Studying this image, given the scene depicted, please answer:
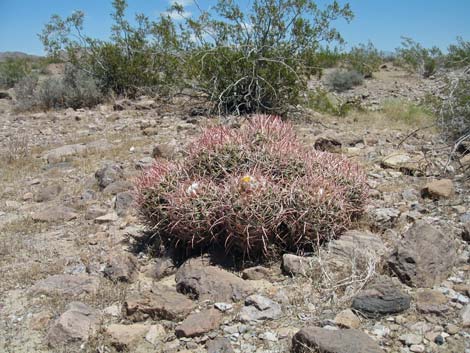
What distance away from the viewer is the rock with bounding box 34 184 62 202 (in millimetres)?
6082

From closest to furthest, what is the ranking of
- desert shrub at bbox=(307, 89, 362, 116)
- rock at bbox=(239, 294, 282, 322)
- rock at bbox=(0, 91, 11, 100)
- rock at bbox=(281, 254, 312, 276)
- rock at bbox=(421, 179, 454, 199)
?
1. rock at bbox=(239, 294, 282, 322)
2. rock at bbox=(281, 254, 312, 276)
3. rock at bbox=(421, 179, 454, 199)
4. desert shrub at bbox=(307, 89, 362, 116)
5. rock at bbox=(0, 91, 11, 100)

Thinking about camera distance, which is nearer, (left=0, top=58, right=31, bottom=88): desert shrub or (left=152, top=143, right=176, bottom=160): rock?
(left=152, top=143, right=176, bottom=160): rock

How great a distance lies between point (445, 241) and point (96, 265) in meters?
2.68

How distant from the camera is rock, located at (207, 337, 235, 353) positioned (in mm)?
2935

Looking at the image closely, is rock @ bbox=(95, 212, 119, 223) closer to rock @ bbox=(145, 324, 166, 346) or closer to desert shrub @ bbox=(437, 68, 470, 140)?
rock @ bbox=(145, 324, 166, 346)

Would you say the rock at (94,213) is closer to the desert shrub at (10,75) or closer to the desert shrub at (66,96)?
the desert shrub at (66,96)

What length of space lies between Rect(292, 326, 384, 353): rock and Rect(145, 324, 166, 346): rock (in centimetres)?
83

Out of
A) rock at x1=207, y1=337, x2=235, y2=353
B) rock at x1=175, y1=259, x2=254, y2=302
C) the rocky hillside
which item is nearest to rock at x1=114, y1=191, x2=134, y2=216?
the rocky hillside

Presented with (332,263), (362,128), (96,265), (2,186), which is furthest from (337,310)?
(362,128)

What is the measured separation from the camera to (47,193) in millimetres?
6137

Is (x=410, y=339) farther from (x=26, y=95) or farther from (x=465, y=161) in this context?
(x=26, y=95)

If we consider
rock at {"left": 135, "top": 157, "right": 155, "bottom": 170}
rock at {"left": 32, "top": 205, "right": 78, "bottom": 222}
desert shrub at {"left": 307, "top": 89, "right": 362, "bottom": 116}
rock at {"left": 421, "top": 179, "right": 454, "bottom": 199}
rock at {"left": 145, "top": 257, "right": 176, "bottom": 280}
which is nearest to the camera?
rock at {"left": 145, "top": 257, "right": 176, "bottom": 280}

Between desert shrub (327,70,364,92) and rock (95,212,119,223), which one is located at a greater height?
desert shrub (327,70,364,92)

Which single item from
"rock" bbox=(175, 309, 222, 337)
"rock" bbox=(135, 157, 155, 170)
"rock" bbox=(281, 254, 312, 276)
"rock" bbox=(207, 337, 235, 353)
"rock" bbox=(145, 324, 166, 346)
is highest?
"rock" bbox=(135, 157, 155, 170)
